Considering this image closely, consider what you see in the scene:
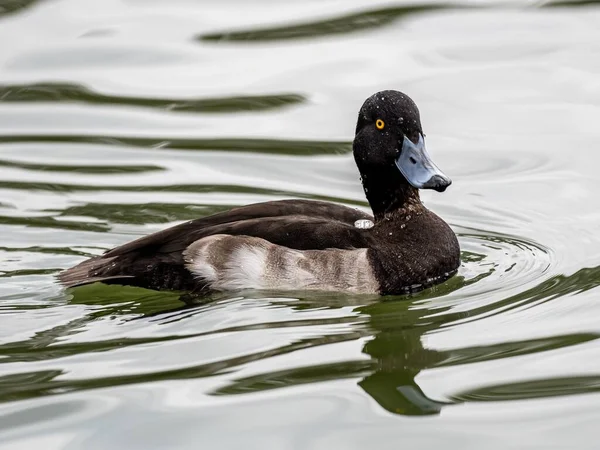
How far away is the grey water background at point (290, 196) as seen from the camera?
235 inches

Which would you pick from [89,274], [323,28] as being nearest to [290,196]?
[89,274]

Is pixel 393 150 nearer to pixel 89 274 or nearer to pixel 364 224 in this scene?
pixel 364 224

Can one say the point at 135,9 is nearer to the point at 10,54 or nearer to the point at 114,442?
the point at 10,54

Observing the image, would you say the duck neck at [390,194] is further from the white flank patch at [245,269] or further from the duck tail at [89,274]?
the duck tail at [89,274]

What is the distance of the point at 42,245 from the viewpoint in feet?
29.2

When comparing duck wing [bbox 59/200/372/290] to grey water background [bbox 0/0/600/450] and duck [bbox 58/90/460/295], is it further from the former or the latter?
grey water background [bbox 0/0/600/450]

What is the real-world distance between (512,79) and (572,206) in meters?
2.88

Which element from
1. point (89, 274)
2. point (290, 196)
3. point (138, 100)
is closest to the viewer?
point (89, 274)

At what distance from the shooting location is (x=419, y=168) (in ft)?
26.3

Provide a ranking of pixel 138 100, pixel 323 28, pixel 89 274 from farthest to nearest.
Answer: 1. pixel 323 28
2. pixel 138 100
3. pixel 89 274

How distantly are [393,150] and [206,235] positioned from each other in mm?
1286

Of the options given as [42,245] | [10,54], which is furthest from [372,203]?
[10,54]

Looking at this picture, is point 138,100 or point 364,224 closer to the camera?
point 364,224

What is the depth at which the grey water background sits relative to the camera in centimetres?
596
